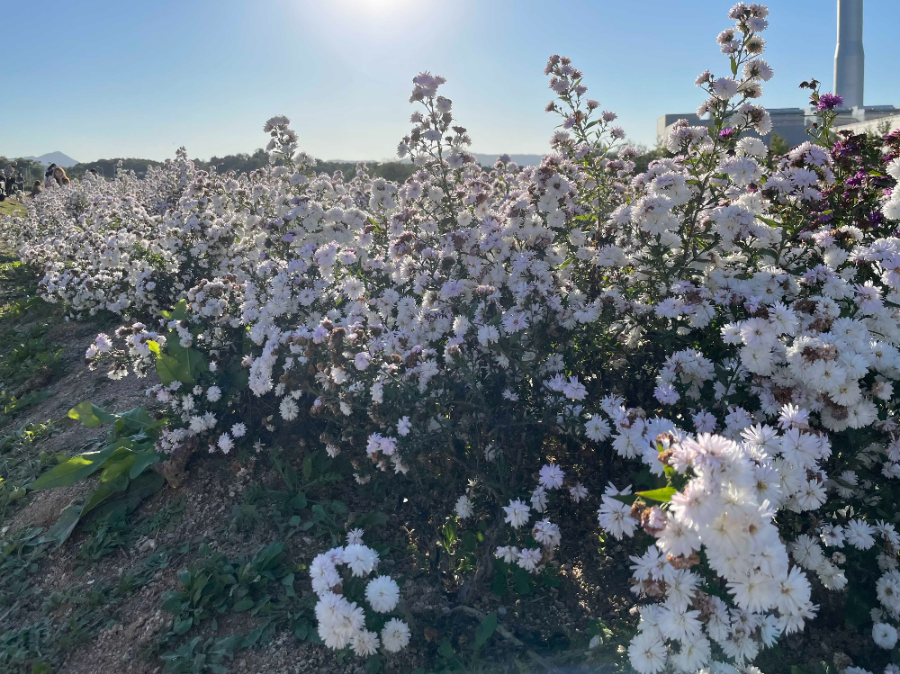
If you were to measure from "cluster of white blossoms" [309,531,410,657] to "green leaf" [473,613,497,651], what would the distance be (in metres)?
0.27

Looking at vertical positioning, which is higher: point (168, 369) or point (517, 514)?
point (168, 369)

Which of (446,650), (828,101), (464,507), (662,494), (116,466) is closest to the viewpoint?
(662,494)

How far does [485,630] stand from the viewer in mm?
2146

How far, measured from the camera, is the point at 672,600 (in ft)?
5.07

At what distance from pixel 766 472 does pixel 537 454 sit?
1175 millimetres

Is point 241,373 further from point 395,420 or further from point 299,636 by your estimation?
point 299,636

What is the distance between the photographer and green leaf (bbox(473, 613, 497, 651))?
212cm

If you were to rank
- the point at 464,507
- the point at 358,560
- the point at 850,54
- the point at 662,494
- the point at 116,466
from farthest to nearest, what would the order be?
the point at 850,54 → the point at 116,466 → the point at 464,507 → the point at 358,560 → the point at 662,494

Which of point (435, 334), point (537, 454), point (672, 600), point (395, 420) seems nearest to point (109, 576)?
point (395, 420)

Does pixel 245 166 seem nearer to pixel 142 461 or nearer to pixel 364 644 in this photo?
pixel 142 461

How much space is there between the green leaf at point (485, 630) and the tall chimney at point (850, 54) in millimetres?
74013

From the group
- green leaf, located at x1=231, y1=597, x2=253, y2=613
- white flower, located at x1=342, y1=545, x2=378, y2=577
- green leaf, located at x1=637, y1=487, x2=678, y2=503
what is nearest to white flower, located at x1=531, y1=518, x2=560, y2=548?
white flower, located at x1=342, y1=545, x2=378, y2=577

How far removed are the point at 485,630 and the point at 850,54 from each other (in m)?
78.9

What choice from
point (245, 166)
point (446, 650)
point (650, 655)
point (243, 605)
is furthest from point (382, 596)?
point (245, 166)
